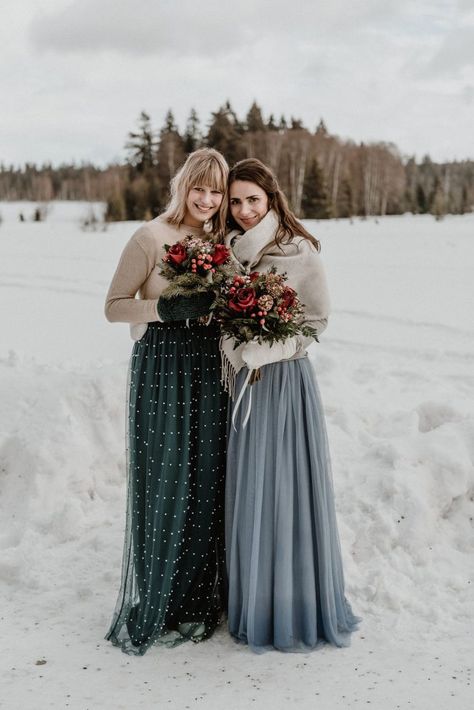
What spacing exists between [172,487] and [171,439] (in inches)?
8.7

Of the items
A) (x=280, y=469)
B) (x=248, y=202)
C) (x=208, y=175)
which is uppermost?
(x=208, y=175)

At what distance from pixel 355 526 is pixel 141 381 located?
1641 millimetres

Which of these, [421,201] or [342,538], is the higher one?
[421,201]

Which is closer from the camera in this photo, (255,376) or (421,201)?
(255,376)

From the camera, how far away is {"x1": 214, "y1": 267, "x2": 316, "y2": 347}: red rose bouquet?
9.63 feet

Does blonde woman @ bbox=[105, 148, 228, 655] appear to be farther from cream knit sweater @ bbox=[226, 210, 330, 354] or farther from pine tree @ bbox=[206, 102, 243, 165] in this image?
pine tree @ bbox=[206, 102, 243, 165]

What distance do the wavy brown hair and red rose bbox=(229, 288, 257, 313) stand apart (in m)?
0.40

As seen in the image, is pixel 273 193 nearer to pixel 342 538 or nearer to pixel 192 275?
pixel 192 275

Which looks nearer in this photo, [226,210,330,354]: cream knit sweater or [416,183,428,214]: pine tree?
[226,210,330,354]: cream knit sweater

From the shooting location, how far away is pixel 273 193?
329cm

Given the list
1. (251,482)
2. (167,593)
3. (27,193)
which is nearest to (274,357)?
(251,482)

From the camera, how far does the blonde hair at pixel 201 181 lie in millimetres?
3215

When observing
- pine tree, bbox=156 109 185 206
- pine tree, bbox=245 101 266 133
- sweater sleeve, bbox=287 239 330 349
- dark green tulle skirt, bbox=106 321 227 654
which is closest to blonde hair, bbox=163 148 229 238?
sweater sleeve, bbox=287 239 330 349

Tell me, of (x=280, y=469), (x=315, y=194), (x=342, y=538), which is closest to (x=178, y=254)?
(x=280, y=469)
